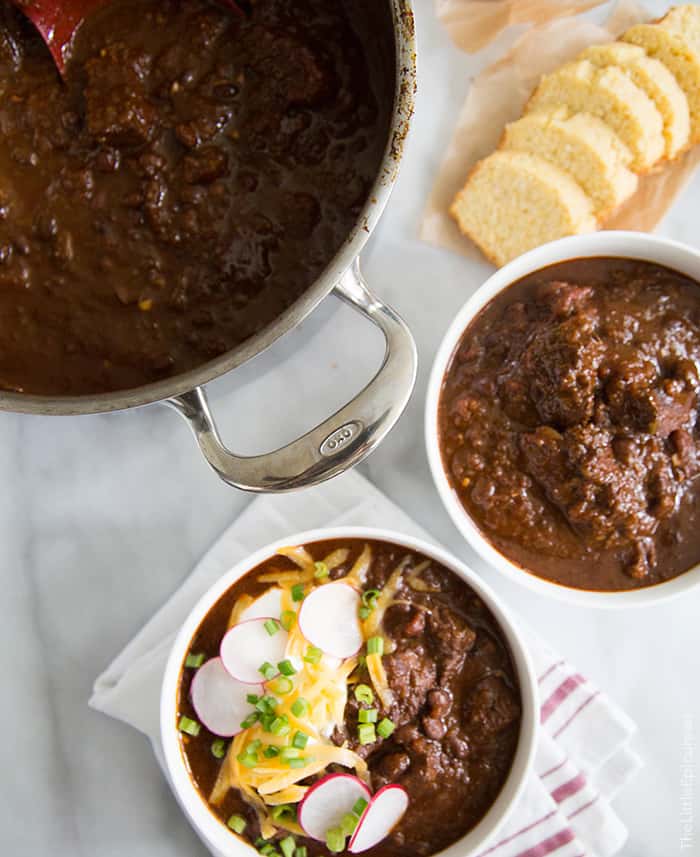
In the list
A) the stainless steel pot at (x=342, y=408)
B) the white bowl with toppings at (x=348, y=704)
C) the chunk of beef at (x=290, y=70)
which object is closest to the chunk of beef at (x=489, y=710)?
the white bowl with toppings at (x=348, y=704)

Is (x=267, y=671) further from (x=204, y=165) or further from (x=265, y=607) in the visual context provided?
(x=204, y=165)

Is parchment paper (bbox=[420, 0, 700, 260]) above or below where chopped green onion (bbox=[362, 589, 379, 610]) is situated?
above

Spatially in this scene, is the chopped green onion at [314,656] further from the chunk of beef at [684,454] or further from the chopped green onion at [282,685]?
the chunk of beef at [684,454]

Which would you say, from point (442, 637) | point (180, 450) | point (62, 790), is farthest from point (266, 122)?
point (62, 790)

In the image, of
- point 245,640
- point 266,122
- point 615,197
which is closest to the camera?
point 266,122

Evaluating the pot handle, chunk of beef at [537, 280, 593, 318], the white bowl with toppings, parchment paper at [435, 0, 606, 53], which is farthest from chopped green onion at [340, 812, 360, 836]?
parchment paper at [435, 0, 606, 53]

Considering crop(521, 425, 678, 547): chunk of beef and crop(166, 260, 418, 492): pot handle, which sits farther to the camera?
crop(521, 425, 678, 547): chunk of beef

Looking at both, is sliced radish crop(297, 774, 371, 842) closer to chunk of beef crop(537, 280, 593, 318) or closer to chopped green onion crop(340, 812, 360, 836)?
chopped green onion crop(340, 812, 360, 836)

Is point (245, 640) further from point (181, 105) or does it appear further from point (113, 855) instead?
point (181, 105)
